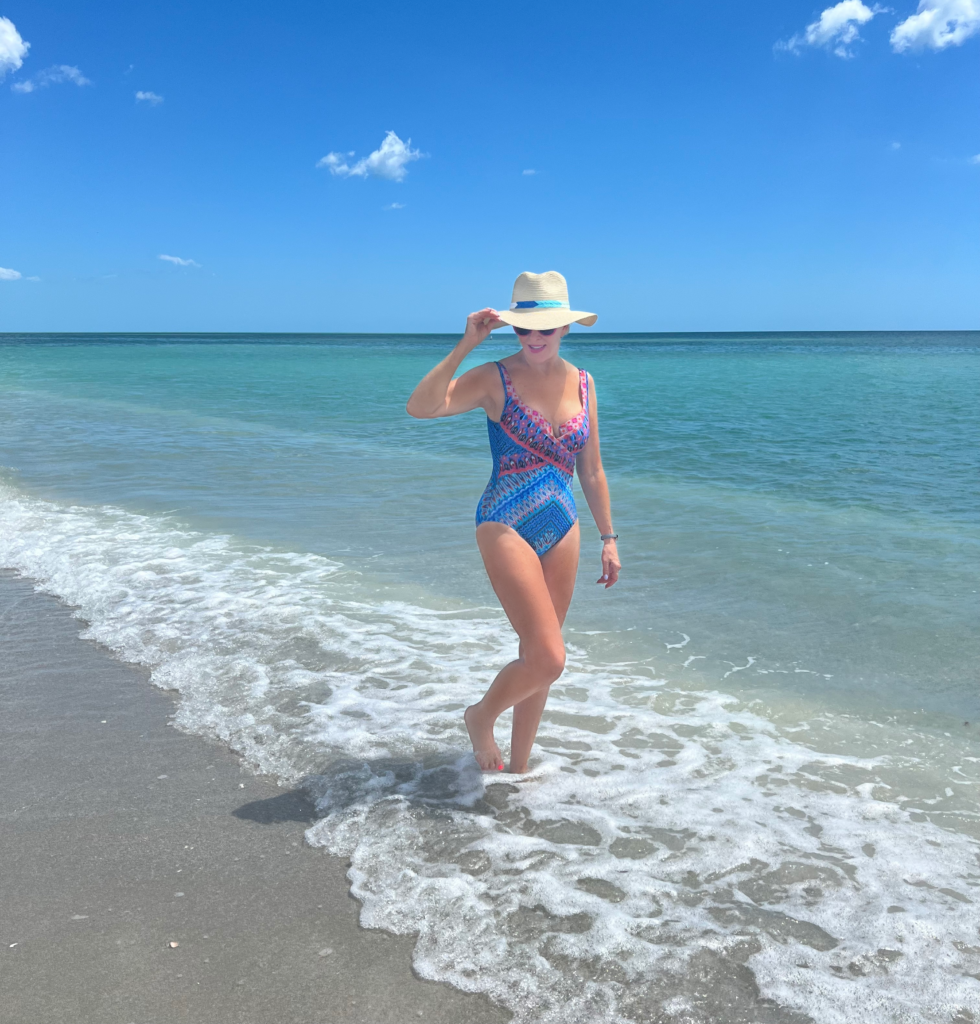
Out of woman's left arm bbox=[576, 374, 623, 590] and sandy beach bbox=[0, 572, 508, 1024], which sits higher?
woman's left arm bbox=[576, 374, 623, 590]

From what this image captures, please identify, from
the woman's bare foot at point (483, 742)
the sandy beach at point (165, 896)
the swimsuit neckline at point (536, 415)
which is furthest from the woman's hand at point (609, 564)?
the sandy beach at point (165, 896)

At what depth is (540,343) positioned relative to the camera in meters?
3.65

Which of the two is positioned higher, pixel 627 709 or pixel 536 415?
pixel 536 415

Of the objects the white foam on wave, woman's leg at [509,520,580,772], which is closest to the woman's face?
woman's leg at [509,520,580,772]

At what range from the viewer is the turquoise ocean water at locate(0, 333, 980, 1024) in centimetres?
298

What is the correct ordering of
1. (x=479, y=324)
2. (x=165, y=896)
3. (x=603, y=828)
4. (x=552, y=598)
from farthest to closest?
(x=552, y=598)
(x=603, y=828)
(x=479, y=324)
(x=165, y=896)

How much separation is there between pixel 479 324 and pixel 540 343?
296 mm

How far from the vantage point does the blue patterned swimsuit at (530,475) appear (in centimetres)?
372

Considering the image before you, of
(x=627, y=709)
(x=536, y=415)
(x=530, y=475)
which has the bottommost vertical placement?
(x=627, y=709)

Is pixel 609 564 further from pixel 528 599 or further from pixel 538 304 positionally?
pixel 538 304

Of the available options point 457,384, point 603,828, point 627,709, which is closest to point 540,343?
point 457,384

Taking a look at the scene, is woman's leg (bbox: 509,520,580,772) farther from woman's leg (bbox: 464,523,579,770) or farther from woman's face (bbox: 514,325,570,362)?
woman's face (bbox: 514,325,570,362)

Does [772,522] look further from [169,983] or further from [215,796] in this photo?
[169,983]

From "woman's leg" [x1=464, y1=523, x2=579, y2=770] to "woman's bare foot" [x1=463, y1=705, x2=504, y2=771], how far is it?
0.17 m
